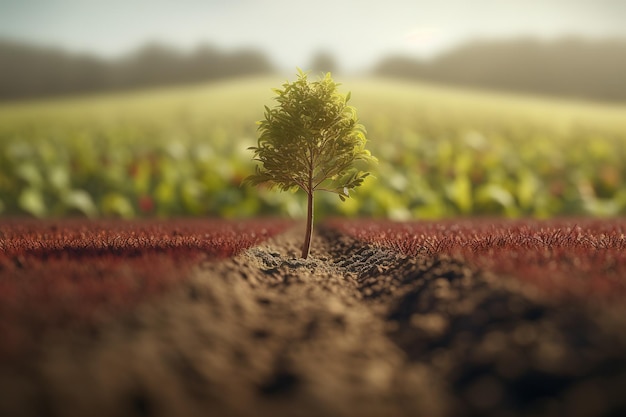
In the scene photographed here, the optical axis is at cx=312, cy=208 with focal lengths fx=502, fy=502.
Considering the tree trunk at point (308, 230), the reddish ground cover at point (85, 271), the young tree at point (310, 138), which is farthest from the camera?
the tree trunk at point (308, 230)

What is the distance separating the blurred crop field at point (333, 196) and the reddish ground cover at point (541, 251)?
246 inches

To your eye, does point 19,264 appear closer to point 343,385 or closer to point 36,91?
point 343,385

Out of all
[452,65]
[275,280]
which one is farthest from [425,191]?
[452,65]

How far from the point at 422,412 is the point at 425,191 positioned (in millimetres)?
13200

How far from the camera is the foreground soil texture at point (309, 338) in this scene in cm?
264

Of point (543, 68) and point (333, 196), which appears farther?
point (543, 68)

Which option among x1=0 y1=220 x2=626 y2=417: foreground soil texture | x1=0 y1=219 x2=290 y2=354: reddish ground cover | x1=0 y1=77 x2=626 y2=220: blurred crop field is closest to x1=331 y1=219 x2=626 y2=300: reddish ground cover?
x1=0 y1=220 x2=626 y2=417: foreground soil texture

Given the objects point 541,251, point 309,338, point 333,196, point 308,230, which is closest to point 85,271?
point 309,338

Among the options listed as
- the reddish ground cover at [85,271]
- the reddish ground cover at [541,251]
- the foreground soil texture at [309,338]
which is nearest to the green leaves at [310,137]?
the reddish ground cover at [85,271]

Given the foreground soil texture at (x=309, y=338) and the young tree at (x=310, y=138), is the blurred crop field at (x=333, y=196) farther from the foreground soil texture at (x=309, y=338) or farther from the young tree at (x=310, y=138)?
the foreground soil texture at (x=309, y=338)

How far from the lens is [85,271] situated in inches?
174

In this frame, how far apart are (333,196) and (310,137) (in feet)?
26.2

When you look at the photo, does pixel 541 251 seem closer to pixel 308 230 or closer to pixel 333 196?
pixel 308 230

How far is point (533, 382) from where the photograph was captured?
290 centimetres
